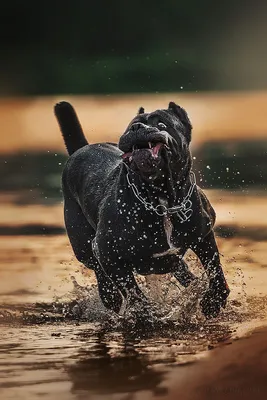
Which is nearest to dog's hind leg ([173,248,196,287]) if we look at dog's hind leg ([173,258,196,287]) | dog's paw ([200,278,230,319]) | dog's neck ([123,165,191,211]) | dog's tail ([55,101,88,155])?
dog's hind leg ([173,258,196,287])

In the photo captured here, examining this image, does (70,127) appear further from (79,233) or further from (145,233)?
(145,233)

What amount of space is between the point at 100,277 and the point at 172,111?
1072mm

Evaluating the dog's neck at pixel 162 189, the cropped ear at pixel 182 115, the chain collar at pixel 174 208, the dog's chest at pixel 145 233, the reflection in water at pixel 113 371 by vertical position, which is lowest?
the reflection in water at pixel 113 371

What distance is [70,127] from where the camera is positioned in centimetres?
664

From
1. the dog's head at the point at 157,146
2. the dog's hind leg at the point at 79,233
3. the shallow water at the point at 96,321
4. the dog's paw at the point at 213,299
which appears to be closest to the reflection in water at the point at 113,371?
the shallow water at the point at 96,321

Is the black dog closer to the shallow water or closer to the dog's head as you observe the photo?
the dog's head

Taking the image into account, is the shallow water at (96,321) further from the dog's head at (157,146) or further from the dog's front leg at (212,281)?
the dog's head at (157,146)

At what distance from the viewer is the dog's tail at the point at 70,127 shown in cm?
661

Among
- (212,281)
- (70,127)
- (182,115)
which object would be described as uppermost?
(70,127)

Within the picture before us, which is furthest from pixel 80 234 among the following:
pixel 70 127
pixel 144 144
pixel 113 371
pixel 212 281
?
pixel 113 371

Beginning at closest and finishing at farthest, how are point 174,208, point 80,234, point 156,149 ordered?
1. point 156,149
2. point 174,208
3. point 80,234

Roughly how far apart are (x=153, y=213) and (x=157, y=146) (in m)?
0.38

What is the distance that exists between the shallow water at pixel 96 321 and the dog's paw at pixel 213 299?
0.04 meters

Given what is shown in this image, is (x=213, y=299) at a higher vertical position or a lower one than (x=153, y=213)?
lower
